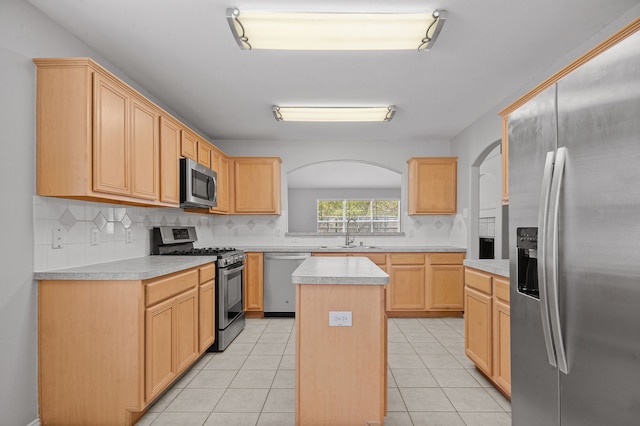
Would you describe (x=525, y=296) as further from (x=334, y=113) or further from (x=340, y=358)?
(x=334, y=113)

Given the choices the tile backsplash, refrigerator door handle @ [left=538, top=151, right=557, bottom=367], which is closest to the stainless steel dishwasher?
the tile backsplash

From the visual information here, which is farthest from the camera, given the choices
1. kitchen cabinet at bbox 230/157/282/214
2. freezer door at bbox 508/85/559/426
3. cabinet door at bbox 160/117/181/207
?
kitchen cabinet at bbox 230/157/282/214

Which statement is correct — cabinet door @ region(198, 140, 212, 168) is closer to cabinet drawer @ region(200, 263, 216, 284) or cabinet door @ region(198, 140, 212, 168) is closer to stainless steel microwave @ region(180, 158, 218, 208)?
stainless steel microwave @ region(180, 158, 218, 208)

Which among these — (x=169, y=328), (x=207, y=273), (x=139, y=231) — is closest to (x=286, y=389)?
(x=169, y=328)

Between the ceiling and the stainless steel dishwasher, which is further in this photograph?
the stainless steel dishwasher

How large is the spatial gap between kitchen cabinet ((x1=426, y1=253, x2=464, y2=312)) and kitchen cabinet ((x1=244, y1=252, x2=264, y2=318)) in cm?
218

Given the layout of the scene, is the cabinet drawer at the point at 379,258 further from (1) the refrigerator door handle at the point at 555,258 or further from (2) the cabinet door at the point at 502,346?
(1) the refrigerator door handle at the point at 555,258

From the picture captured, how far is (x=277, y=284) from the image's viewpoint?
4.31 metres

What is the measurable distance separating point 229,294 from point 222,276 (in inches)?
9.6

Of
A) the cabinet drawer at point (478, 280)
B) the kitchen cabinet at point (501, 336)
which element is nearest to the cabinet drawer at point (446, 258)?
the cabinet drawer at point (478, 280)

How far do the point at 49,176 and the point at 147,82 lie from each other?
1.44 meters

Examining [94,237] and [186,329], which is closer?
[94,237]

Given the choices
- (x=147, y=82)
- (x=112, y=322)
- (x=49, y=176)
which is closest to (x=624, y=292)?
(x=112, y=322)

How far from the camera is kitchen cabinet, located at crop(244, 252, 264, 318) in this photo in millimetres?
4277
